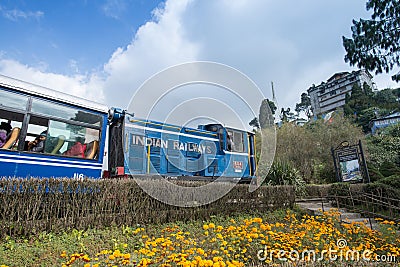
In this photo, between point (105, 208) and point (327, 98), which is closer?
point (105, 208)

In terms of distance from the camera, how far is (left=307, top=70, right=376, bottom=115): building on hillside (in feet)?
193

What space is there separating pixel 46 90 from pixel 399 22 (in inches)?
447

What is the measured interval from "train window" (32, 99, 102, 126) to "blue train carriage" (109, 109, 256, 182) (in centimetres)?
66

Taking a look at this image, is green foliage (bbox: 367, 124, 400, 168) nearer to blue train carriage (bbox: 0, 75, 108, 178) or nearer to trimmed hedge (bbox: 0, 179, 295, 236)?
trimmed hedge (bbox: 0, 179, 295, 236)

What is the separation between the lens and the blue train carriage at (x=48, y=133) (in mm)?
4871

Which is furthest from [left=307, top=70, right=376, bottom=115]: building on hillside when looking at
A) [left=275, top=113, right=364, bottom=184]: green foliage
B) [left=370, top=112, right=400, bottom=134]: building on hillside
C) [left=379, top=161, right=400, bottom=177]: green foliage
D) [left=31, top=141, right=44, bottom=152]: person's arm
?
[left=31, top=141, right=44, bottom=152]: person's arm

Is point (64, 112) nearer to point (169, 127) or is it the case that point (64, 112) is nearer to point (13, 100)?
point (13, 100)

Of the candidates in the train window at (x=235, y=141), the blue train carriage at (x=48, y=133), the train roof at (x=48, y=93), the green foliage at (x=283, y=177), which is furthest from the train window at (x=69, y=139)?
the green foliage at (x=283, y=177)

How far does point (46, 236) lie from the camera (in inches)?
169

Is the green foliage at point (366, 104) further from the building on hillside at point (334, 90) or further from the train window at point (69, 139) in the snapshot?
the train window at point (69, 139)

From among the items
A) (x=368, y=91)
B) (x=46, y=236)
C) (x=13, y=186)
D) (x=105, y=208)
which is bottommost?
(x=46, y=236)

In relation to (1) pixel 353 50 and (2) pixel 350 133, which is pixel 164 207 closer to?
(1) pixel 353 50

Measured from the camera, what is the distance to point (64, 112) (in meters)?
5.74

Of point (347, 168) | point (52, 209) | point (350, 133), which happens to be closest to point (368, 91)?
point (350, 133)
